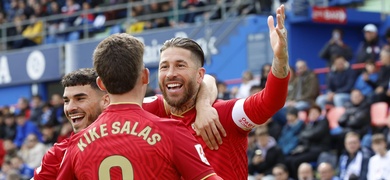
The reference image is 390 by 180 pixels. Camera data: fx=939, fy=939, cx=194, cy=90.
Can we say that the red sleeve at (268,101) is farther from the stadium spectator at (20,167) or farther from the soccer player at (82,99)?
the stadium spectator at (20,167)

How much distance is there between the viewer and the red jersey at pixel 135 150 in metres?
4.39

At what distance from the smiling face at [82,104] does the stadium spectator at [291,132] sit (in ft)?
30.4

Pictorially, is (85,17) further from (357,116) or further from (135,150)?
(135,150)

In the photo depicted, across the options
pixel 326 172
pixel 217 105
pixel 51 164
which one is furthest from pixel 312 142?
pixel 51 164

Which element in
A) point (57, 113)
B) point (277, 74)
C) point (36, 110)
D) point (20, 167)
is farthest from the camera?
point (36, 110)

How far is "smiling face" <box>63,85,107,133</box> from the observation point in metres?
5.53

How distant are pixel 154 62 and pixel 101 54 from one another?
1676cm

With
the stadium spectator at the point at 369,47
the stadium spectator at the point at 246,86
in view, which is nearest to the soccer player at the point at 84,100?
the stadium spectator at the point at 246,86

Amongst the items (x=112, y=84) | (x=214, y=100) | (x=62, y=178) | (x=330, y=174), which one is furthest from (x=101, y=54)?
(x=330, y=174)

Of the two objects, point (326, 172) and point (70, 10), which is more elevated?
point (326, 172)

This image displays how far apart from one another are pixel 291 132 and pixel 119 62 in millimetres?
10613

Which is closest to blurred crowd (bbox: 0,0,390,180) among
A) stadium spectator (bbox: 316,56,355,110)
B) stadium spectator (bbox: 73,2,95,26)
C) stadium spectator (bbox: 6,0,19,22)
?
stadium spectator (bbox: 316,56,355,110)

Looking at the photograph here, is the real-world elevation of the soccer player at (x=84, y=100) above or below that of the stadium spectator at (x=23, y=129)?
above

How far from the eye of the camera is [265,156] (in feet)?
45.8
